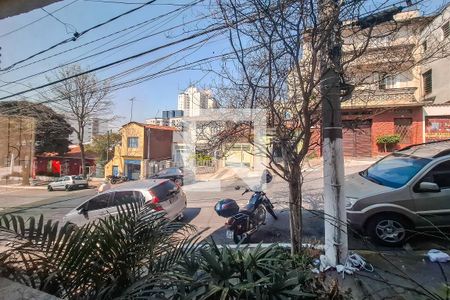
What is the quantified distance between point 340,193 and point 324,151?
0.54 meters

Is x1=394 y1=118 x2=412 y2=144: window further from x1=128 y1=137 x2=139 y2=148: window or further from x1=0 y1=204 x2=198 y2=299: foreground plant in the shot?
x1=128 y1=137 x2=139 y2=148: window

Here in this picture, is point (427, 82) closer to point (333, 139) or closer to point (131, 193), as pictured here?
point (131, 193)

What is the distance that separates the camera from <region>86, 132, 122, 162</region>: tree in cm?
3722

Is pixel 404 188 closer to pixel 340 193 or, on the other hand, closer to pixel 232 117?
pixel 340 193

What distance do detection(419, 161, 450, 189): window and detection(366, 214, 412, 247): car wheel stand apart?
0.82 metres

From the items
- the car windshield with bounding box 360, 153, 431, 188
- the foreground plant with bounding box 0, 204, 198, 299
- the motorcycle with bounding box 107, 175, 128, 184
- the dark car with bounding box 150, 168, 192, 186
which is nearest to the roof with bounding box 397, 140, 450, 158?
the car windshield with bounding box 360, 153, 431, 188

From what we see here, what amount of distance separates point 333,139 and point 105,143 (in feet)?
122

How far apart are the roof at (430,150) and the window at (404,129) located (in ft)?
48.2

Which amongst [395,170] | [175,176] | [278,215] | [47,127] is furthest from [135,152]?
[395,170]

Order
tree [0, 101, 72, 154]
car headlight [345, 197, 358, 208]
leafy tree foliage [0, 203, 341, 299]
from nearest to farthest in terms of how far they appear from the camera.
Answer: leafy tree foliage [0, 203, 341, 299], car headlight [345, 197, 358, 208], tree [0, 101, 72, 154]

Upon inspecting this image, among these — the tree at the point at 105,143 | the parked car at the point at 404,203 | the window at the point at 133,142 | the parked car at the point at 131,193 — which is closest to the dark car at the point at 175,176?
the parked car at the point at 131,193

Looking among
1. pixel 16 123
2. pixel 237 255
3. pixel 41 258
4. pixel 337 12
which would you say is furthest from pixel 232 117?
pixel 16 123

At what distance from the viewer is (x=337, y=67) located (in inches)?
149

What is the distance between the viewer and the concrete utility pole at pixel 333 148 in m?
3.78
